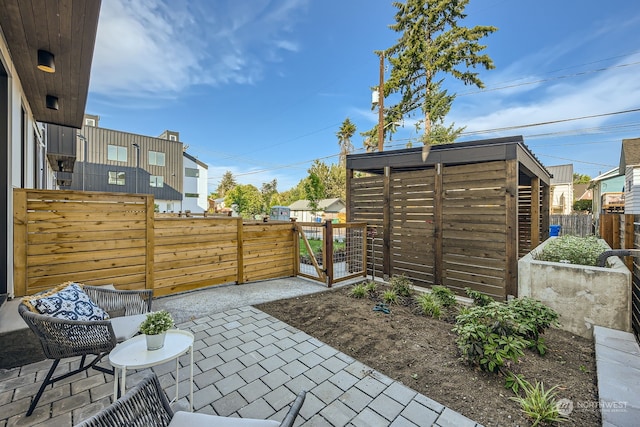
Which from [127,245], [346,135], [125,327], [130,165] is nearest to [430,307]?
[125,327]

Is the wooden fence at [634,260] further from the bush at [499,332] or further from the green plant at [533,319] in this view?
the bush at [499,332]

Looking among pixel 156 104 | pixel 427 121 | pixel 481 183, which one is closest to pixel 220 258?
pixel 481 183

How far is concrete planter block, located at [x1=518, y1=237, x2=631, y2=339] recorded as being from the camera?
10.2 ft

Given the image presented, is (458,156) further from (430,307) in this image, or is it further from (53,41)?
(53,41)

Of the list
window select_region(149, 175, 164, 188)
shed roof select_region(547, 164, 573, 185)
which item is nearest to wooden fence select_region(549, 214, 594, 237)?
shed roof select_region(547, 164, 573, 185)

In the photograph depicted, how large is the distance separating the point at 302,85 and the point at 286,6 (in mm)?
12185

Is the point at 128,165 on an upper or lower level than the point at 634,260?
upper

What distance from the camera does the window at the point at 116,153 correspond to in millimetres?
21203

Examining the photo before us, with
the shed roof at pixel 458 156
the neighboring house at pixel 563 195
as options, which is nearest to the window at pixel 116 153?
the shed roof at pixel 458 156

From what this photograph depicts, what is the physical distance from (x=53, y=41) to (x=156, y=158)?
23.2 m

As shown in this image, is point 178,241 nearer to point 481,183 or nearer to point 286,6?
point 481,183

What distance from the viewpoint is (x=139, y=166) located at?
72.5 ft

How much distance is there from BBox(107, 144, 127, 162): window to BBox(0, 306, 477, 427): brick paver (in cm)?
2394

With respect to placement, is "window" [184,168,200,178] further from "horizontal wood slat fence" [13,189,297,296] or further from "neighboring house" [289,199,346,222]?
"horizontal wood slat fence" [13,189,297,296]
